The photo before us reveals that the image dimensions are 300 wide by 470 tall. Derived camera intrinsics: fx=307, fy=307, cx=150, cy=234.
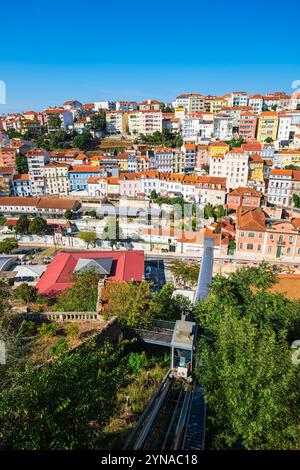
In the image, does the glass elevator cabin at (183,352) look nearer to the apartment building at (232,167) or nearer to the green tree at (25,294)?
the green tree at (25,294)

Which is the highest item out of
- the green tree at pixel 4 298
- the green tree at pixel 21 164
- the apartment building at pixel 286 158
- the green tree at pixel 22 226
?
the apartment building at pixel 286 158

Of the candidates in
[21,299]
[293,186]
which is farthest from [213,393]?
[293,186]

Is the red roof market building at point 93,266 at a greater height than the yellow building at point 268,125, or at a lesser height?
lesser

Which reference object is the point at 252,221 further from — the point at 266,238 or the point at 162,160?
the point at 162,160

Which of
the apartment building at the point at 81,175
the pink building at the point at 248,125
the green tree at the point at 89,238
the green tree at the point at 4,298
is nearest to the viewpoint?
the green tree at the point at 4,298

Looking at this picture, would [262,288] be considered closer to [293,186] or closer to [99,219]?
[99,219]

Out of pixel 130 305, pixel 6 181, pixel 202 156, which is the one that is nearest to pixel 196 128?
pixel 202 156

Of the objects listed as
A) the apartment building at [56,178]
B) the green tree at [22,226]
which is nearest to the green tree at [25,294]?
the green tree at [22,226]
